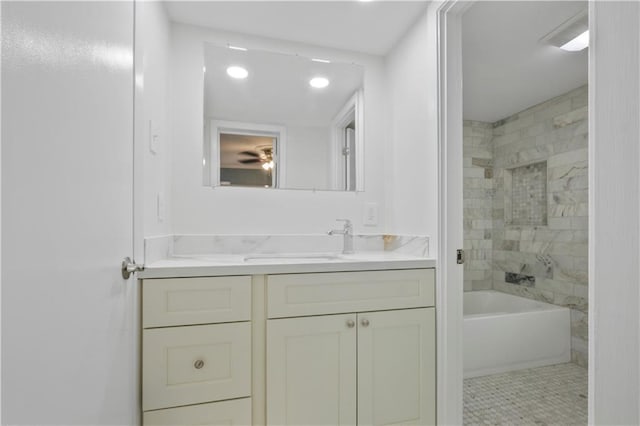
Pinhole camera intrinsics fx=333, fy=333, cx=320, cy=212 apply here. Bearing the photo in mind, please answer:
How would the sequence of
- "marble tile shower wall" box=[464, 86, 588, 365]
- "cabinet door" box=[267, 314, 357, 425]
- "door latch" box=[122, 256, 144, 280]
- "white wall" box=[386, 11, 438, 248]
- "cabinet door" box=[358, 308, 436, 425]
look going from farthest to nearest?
"marble tile shower wall" box=[464, 86, 588, 365] < "white wall" box=[386, 11, 438, 248] < "cabinet door" box=[358, 308, 436, 425] < "cabinet door" box=[267, 314, 357, 425] < "door latch" box=[122, 256, 144, 280]

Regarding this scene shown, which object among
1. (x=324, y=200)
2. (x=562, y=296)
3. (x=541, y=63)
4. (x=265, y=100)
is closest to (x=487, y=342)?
(x=562, y=296)

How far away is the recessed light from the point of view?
1881mm

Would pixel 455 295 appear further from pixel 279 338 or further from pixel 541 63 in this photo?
pixel 541 63

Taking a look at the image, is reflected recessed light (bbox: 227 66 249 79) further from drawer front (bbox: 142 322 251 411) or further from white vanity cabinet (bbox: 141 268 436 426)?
drawer front (bbox: 142 322 251 411)

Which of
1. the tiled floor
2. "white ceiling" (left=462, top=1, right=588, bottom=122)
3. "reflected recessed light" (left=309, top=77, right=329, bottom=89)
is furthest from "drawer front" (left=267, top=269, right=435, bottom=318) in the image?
"white ceiling" (left=462, top=1, right=588, bottom=122)

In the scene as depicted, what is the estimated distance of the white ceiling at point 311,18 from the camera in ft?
5.43

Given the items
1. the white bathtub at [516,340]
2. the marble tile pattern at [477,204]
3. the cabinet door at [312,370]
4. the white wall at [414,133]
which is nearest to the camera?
the cabinet door at [312,370]

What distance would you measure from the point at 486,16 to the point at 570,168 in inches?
67.1

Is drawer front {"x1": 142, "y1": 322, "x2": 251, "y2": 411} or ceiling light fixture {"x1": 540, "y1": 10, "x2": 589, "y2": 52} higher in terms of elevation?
ceiling light fixture {"x1": 540, "y1": 10, "x2": 589, "y2": 52}

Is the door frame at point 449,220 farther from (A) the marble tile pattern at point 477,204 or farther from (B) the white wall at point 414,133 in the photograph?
(A) the marble tile pattern at point 477,204

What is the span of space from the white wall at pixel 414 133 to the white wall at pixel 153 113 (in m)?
1.23

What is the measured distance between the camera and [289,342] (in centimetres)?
135

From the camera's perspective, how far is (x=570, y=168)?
2754 millimetres

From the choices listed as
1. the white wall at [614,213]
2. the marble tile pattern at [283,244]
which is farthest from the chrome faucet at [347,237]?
the white wall at [614,213]
